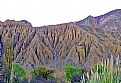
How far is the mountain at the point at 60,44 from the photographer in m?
59.8

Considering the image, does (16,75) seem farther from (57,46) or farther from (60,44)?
(60,44)

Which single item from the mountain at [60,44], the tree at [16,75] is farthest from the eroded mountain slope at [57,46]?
the tree at [16,75]

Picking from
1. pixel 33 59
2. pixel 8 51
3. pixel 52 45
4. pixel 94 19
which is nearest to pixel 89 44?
pixel 52 45

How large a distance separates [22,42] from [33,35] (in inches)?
148

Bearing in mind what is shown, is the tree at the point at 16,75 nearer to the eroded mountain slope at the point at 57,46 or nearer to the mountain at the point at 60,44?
the eroded mountain slope at the point at 57,46

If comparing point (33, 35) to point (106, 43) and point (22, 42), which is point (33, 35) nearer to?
point (22, 42)

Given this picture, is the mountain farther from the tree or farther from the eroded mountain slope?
the tree

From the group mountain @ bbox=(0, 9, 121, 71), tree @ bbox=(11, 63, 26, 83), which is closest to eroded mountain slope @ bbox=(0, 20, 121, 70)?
mountain @ bbox=(0, 9, 121, 71)

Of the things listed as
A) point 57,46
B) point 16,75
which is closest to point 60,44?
point 57,46

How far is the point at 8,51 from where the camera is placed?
13.4 meters

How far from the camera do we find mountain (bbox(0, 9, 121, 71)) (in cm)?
5975

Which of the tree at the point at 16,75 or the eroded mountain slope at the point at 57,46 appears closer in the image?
the tree at the point at 16,75

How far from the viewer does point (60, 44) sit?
66.8 m

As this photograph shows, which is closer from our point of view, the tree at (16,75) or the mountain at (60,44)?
the tree at (16,75)
